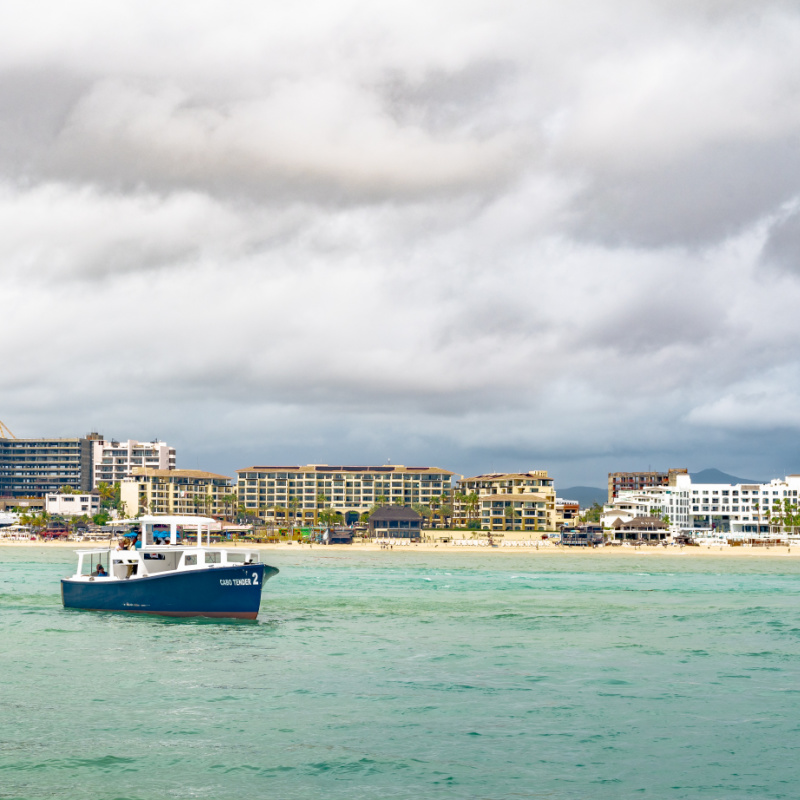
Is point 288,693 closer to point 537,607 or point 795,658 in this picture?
point 795,658

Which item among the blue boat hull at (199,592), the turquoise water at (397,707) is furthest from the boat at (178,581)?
the turquoise water at (397,707)

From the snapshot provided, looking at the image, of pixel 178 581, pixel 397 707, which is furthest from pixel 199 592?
pixel 397 707

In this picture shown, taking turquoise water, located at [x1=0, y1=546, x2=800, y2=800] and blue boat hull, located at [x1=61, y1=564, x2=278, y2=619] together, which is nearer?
turquoise water, located at [x1=0, y1=546, x2=800, y2=800]

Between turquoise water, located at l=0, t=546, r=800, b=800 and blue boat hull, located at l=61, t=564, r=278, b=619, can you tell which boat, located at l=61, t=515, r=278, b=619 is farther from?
turquoise water, located at l=0, t=546, r=800, b=800

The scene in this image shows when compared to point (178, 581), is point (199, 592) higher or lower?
lower

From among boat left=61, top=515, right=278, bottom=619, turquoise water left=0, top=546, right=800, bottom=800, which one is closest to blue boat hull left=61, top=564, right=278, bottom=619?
boat left=61, top=515, right=278, bottom=619

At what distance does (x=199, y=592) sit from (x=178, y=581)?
1.15m

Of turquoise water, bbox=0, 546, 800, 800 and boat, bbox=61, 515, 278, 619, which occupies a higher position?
boat, bbox=61, 515, 278, 619

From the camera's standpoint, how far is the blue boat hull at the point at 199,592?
51.0 meters

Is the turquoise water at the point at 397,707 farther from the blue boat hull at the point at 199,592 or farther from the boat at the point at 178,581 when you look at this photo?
the boat at the point at 178,581

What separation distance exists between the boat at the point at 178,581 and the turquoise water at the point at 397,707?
3.90 ft

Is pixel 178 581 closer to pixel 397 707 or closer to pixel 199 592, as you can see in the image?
pixel 199 592

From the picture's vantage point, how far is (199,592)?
51.0 meters

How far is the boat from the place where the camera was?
51062mm
